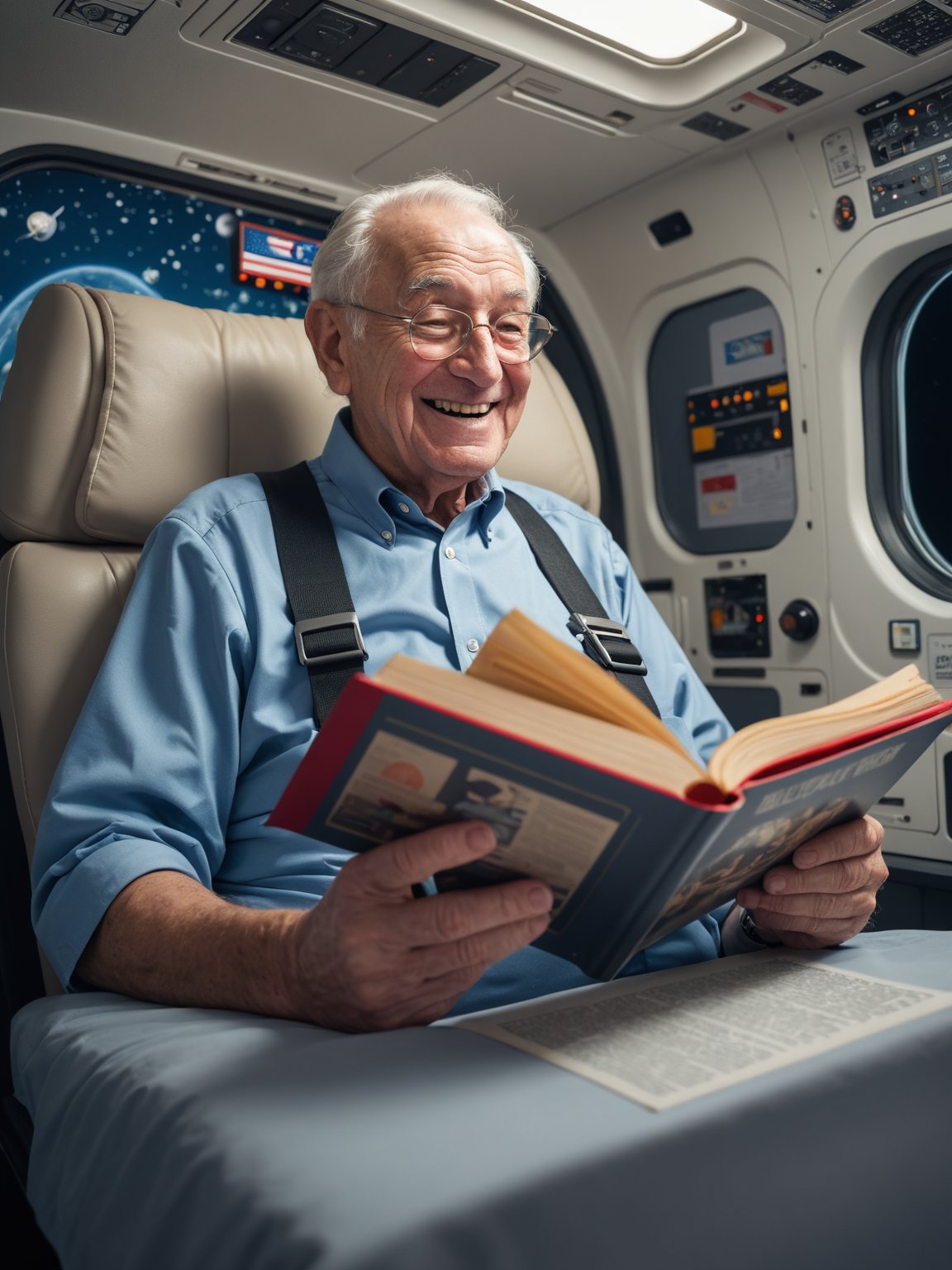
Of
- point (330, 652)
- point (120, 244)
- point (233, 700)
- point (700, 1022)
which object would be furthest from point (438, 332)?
point (120, 244)

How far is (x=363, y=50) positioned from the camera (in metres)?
2.37

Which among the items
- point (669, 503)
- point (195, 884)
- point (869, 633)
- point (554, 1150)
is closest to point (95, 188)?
point (669, 503)

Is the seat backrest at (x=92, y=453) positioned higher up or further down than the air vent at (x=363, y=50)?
further down

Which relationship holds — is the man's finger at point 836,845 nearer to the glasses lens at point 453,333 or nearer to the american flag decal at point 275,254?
the glasses lens at point 453,333

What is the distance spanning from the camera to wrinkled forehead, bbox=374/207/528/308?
189 cm

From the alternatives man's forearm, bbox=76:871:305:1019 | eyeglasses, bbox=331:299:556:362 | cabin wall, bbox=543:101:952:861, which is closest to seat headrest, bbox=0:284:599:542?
eyeglasses, bbox=331:299:556:362

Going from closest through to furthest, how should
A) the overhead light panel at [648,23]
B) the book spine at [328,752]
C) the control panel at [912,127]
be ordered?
the book spine at [328,752] → the overhead light panel at [648,23] → the control panel at [912,127]

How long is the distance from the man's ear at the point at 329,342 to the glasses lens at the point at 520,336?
0.30 m

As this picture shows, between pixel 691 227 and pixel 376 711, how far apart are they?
2775mm

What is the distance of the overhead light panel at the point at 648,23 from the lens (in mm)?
2344

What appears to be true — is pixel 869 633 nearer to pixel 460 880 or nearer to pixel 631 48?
pixel 631 48

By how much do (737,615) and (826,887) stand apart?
78.7 inches

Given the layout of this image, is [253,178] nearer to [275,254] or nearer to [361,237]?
[275,254]

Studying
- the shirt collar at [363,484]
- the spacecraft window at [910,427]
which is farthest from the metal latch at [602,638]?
the spacecraft window at [910,427]
